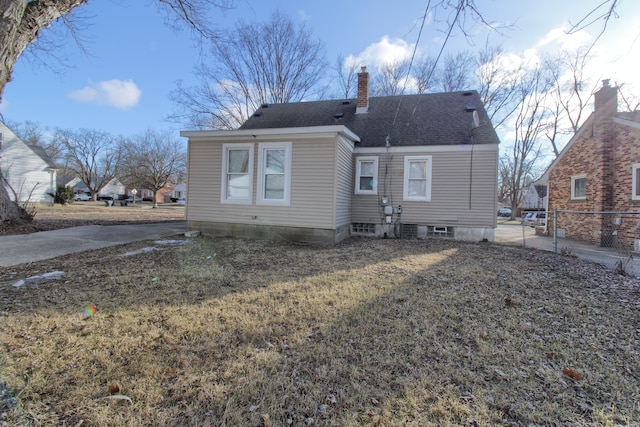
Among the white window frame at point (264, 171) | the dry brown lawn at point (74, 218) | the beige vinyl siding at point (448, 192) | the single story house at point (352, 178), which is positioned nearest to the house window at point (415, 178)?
the single story house at point (352, 178)

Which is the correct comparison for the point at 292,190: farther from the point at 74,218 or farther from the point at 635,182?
the point at 74,218

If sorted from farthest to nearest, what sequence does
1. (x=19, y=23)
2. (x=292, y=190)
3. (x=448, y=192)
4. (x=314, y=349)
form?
(x=448, y=192) < (x=292, y=190) < (x=19, y=23) < (x=314, y=349)

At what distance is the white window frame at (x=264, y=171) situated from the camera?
26.9 feet

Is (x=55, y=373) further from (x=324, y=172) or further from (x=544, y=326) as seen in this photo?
(x=324, y=172)

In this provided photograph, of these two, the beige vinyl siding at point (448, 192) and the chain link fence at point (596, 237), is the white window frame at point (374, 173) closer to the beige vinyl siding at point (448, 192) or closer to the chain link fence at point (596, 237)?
the beige vinyl siding at point (448, 192)

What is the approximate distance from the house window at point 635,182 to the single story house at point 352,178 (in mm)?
4692

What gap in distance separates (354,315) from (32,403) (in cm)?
269

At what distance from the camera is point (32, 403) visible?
6.09 feet

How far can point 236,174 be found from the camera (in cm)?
863

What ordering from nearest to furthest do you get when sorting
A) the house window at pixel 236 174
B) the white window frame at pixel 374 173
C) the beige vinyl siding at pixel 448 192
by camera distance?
the house window at pixel 236 174 → the beige vinyl siding at pixel 448 192 → the white window frame at pixel 374 173

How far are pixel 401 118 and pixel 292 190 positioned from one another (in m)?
5.85

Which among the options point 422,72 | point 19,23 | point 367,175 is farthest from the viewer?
point 422,72

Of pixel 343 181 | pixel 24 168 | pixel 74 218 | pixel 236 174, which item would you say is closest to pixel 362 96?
pixel 343 181

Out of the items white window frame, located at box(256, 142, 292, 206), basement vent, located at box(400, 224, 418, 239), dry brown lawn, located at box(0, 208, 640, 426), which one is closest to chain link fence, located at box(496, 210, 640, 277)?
basement vent, located at box(400, 224, 418, 239)
